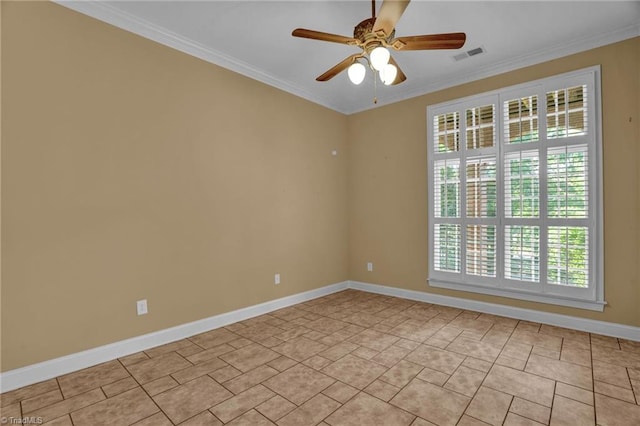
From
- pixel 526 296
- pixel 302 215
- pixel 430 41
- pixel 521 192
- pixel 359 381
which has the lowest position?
pixel 359 381

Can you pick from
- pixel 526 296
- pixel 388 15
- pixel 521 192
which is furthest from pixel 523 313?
pixel 388 15

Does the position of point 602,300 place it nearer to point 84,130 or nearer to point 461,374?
point 461,374

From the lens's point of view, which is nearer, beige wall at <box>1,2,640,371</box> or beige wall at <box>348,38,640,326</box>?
beige wall at <box>1,2,640,371</box>

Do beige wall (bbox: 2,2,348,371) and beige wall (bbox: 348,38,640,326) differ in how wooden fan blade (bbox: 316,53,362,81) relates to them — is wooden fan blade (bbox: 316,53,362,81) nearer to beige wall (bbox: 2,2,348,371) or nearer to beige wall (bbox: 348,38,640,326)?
beige wall (bbox: 2,2,348,371)

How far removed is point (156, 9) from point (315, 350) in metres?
3.19

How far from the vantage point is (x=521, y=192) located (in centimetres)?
350

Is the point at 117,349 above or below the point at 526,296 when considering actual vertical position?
below

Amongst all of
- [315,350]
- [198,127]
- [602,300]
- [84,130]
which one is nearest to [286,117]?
[198,127]

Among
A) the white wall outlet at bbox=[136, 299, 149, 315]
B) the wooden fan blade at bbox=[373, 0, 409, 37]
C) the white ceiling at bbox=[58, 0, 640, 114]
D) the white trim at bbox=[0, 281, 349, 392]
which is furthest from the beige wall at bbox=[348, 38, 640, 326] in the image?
the white wall outlet at bbox=[136, 299, 149, 315]

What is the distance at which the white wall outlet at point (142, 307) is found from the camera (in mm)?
2825

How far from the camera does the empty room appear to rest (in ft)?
7.17

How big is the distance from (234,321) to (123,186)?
1800 millimetres

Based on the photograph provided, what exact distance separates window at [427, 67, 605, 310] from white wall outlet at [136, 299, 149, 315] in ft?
11.0

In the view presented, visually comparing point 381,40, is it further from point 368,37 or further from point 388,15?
point 388,15
